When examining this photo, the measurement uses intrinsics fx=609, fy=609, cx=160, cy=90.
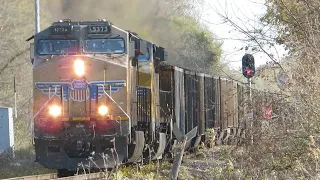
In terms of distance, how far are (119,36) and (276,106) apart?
177 inches

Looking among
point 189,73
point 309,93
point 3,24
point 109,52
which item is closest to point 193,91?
point 189,73

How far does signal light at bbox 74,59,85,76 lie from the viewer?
13.2 meters

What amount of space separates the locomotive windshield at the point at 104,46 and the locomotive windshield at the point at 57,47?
0.87ft

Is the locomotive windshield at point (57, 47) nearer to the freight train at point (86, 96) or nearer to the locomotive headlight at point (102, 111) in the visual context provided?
the freight train at point (86, 96)

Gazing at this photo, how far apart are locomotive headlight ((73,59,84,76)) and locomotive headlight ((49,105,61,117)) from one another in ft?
2.83

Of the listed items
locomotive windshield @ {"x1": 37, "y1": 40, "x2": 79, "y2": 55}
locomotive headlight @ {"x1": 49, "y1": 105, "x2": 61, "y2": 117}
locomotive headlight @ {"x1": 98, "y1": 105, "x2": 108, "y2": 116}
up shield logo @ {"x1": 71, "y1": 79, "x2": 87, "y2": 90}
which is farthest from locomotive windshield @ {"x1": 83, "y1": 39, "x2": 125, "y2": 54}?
locomotive headlight @ {"x1": 49, "y1": 105, "x2": 61, "y2": 117}

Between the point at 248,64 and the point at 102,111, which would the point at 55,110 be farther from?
the point at 248,64

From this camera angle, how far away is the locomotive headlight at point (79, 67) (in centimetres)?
1325

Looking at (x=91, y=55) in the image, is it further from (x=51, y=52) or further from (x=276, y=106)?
(x=276, y=106)

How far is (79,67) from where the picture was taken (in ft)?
43.5

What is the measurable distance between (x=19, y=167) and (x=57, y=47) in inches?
191

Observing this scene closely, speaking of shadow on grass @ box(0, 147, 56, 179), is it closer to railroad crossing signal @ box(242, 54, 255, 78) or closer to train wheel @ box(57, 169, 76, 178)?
train wheel @ box(57, 169, 76, 178)

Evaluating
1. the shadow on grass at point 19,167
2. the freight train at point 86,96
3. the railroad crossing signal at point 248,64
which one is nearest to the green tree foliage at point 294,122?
the railroad crossing signal at point 248,64

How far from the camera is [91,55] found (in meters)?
13.4
